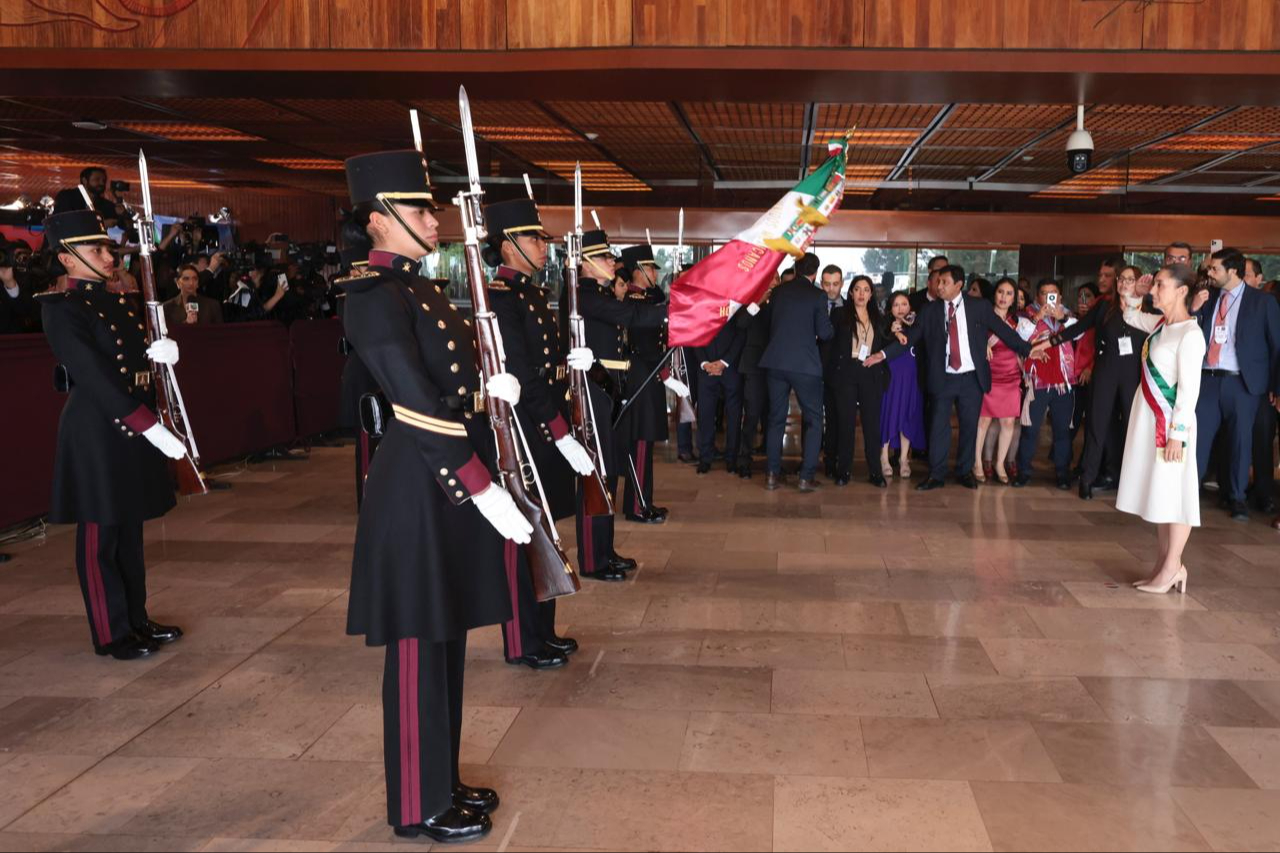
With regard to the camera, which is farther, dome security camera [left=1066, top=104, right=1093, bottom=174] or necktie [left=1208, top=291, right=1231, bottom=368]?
dome security camera [left=1066, top=104, right=1093, bottom=174]

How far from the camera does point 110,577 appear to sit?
433 centimetres

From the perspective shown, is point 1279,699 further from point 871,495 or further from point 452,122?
point 452,122

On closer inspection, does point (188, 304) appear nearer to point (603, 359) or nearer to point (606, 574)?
point (603, 359)

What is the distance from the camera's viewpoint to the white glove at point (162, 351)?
4.53 m

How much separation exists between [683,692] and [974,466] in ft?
16.2

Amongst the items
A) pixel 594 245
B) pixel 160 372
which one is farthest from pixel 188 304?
pixel 594 245

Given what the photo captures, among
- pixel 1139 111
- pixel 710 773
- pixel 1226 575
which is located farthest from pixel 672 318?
pixel 1139 111

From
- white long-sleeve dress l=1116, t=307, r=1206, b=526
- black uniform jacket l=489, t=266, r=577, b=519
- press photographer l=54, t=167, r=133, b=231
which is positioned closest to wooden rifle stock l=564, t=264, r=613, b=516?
black uniform jacket l=489, t=266, r=577, b=519

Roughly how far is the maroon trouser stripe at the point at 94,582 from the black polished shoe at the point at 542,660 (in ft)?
5.39

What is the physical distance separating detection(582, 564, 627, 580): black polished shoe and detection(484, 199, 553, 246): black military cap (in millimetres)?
1927

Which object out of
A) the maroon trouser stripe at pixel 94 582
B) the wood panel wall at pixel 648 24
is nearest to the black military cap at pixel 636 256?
the wood panel wall at pixel 648 24

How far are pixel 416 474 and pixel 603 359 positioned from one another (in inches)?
113

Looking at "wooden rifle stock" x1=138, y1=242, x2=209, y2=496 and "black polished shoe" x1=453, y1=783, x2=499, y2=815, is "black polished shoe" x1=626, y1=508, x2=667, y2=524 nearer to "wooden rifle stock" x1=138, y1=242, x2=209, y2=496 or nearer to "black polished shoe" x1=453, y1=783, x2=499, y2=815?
"wooden rifle stock" x1=138, y1=242, x2=209, y2=496

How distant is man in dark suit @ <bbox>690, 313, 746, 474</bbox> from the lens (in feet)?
27.8
